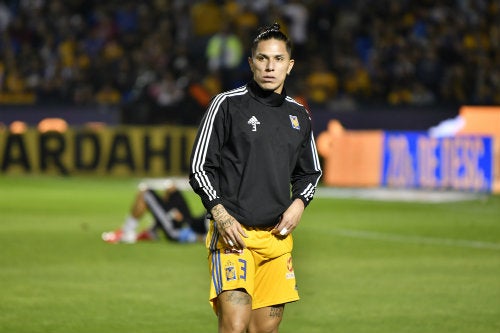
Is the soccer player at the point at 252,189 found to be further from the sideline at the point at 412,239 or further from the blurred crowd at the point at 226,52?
the blurred crowd at the point at 226,52

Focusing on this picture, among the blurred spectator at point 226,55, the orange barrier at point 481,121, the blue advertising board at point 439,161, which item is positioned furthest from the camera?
the blurred spectator at point 226,55

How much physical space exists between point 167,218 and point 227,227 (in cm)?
884

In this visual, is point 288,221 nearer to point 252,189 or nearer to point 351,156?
point 252,189

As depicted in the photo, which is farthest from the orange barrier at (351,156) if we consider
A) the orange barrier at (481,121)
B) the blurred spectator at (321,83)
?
the blurred spectator at (321,83)

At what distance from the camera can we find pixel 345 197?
22797 millimetres

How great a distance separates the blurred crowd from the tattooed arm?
2025cm

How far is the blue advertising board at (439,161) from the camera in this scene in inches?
910

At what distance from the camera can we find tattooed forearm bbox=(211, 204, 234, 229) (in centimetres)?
615

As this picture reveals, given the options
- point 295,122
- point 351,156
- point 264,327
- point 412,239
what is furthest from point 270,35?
→ point 351,156

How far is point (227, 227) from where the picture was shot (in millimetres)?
6141

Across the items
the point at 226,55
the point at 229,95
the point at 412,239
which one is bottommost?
the point at 412,239

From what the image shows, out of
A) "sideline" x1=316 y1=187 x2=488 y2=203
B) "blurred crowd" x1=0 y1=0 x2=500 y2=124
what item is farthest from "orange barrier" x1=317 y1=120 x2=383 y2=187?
"blurred crowd" x1=0 y1=0 x2=500 y2=124

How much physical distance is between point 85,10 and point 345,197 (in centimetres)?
1340

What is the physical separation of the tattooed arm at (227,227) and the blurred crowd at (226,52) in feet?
66.4
